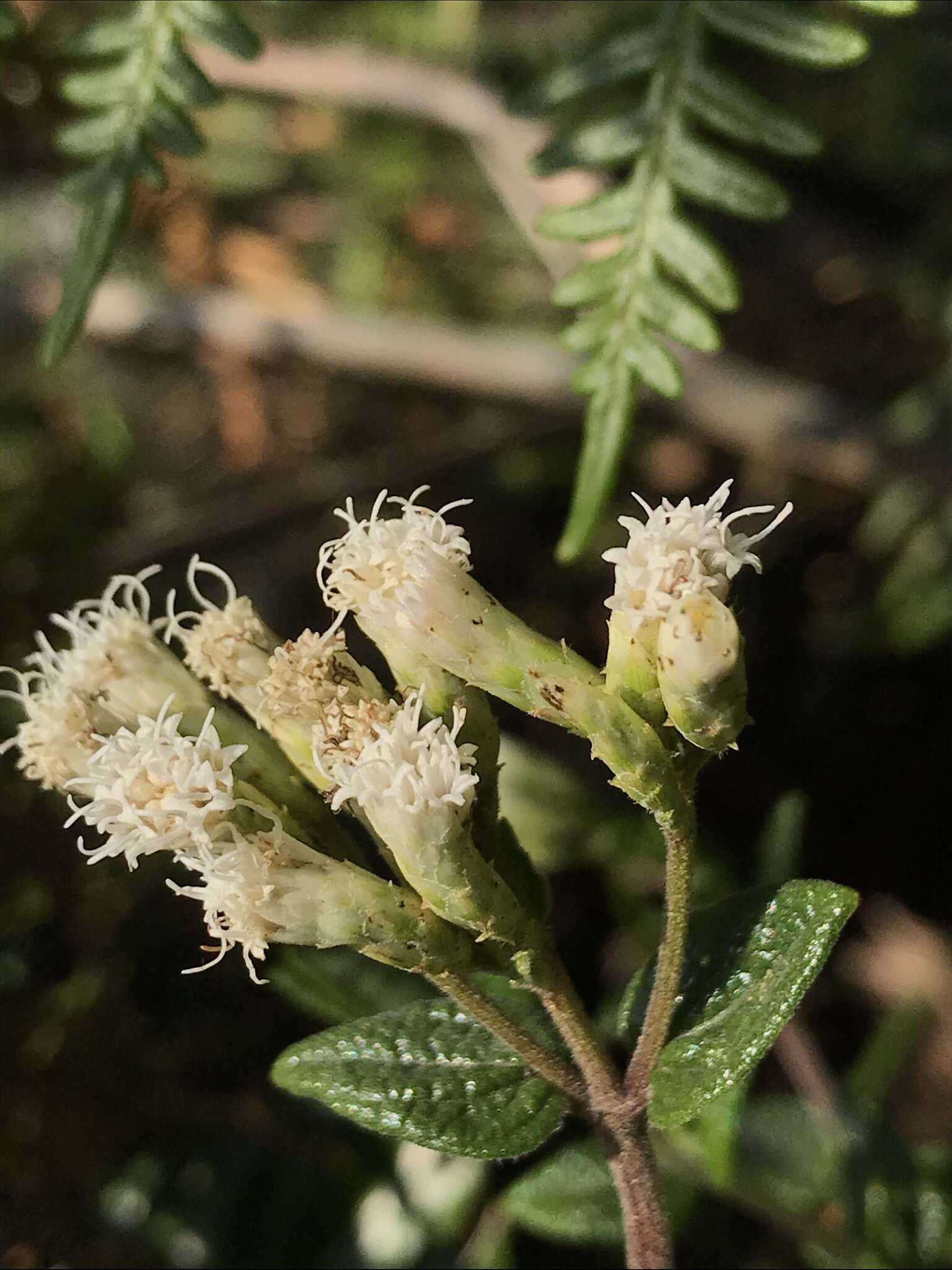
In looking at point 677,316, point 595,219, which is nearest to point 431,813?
point 677,316

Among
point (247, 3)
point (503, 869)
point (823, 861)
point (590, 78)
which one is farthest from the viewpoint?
point (247, 3)

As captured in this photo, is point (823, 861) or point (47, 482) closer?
point (823, 861)

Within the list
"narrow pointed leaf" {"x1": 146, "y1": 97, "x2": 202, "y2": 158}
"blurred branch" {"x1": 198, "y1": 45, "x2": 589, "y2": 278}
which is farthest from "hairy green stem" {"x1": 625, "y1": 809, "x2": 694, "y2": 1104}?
"blurred branch" {"x1": 198, "y1": 45, "x2": 589, "y2": 278}

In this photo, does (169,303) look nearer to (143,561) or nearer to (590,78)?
(143,561)

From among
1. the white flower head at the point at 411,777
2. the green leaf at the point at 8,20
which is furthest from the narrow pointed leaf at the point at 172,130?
the white flower head at the point at 411,777

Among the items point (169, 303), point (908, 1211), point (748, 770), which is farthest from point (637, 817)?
point (169, 303)

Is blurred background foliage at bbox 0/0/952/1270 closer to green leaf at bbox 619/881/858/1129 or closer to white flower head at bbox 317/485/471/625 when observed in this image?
Result: green leaf at bbox 619/881/858/1129
